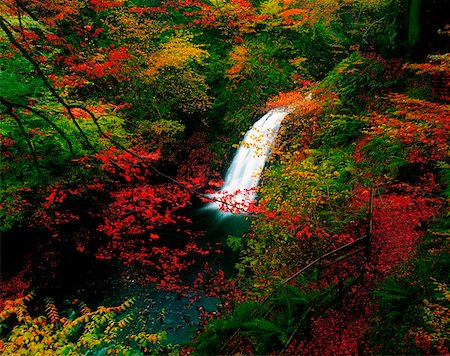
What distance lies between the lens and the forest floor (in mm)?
4035

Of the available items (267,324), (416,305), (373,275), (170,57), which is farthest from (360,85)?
(170,57)

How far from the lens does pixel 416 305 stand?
3721mm

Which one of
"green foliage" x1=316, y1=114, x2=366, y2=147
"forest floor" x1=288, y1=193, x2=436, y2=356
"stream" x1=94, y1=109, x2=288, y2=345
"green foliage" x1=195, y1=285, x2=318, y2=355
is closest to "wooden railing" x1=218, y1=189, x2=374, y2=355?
"green foliage" x1=195, y1=285, x2=318, y2=355

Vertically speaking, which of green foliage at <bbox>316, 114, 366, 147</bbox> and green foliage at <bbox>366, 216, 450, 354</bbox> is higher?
green foliage at <bbox>316, 114, 366, 147</bbox>

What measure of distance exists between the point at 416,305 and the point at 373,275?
1.00 m

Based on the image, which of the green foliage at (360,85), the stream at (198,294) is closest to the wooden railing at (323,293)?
the stream at (198,294)

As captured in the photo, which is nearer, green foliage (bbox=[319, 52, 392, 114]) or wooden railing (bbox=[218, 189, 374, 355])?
wooden railing (bbox=[218, 189, 374, 355])

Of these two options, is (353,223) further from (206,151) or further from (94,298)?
(206,151)

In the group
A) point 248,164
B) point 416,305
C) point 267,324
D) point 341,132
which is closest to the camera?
point 416,305

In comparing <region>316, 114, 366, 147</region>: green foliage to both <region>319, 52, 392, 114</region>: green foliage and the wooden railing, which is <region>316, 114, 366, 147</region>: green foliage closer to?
<region>319, 52, 392, 114</region>: green foliage

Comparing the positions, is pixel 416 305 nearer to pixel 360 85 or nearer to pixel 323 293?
pixel 323 293

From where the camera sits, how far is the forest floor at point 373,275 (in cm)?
404

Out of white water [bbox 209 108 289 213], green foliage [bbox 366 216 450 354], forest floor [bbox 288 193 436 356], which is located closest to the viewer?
green foliage [bbox 366 216 450 354]

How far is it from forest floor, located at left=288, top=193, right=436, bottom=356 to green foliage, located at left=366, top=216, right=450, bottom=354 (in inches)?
8.4
